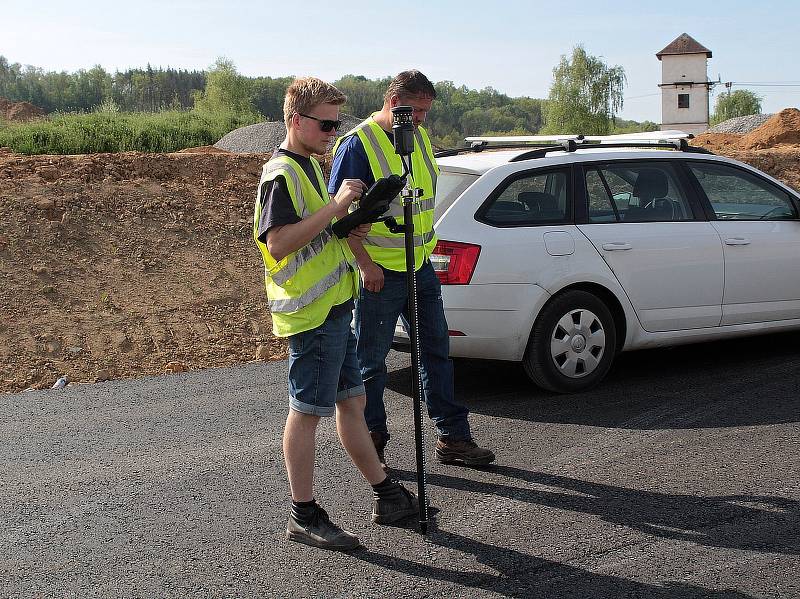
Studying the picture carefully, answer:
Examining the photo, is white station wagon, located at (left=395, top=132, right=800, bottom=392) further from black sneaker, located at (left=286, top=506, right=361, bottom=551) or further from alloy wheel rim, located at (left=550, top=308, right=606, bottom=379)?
black sneaker, located at (left=286, top=506, right=361, bottom=551)

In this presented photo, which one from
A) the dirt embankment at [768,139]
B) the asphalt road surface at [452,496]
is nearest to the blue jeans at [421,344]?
the asphalt road surface at [452,496]

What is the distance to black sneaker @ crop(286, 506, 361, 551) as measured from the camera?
13.8 ft

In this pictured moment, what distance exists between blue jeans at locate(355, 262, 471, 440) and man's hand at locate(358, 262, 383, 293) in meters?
0.09

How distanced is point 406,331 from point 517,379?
135cm

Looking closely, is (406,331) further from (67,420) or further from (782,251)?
(782,251)

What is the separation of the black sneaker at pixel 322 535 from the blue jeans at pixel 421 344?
1.08m

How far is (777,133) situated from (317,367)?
31.9 metres

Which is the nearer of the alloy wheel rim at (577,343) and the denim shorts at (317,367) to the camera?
the denim shorts at (317,367)

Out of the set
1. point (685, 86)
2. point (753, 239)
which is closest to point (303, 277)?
point (753, 239)

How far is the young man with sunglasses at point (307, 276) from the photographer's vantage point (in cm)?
398

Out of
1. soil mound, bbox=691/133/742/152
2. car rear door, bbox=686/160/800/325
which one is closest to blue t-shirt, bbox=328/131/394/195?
car rear door, bbox=686/160/800/325

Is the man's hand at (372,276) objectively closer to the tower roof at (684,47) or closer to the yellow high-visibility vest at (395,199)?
the yellow high-visibility vest at (395,199)

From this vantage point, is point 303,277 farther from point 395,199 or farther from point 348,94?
point 348,94

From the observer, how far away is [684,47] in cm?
6831
